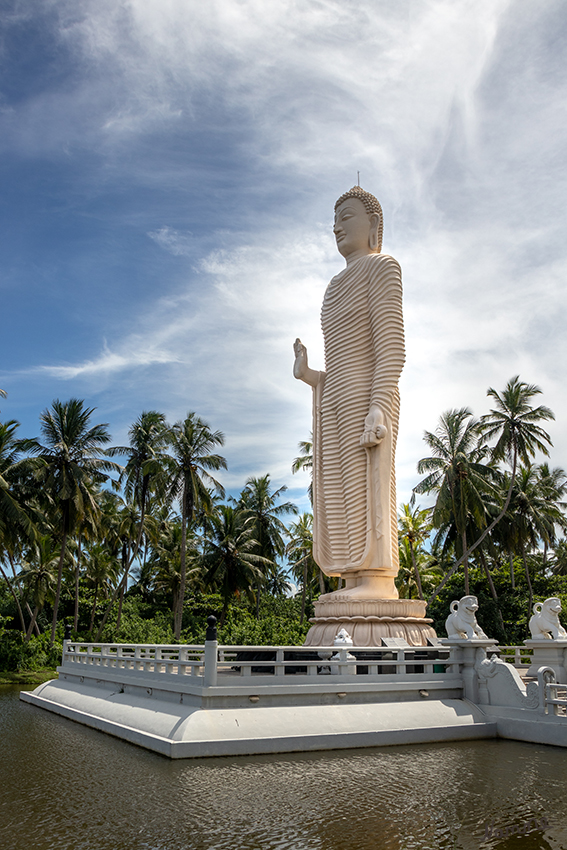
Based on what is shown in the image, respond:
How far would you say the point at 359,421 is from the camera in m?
17.7

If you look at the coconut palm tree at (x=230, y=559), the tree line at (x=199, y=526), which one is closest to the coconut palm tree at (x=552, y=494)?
the tree line at (x=199, y=526)

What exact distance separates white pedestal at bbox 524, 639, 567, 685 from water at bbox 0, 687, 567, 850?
297 cm

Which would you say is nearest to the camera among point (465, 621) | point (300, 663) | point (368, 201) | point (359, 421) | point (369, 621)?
point (300, 663)

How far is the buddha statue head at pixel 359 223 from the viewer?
19.0 metres

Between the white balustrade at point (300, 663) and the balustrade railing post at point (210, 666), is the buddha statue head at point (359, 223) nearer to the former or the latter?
the white balustrade at point (300, 663)

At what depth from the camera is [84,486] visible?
99.0ft

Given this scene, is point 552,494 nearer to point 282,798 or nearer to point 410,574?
point 410,574

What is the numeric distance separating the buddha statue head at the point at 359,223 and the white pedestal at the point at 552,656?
10.8 m

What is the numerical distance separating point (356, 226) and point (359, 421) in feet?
17.9

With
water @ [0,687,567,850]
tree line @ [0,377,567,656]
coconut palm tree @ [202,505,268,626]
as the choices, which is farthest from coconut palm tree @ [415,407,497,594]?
water @ [0,687,567,850]

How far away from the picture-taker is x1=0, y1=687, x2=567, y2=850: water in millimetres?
6594

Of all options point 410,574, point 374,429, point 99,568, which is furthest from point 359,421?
point 99,568

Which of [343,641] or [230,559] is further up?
[230,559]

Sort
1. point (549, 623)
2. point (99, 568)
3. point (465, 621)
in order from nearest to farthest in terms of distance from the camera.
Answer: point (465, 621)
point (549, 623)
point (99, 568)
